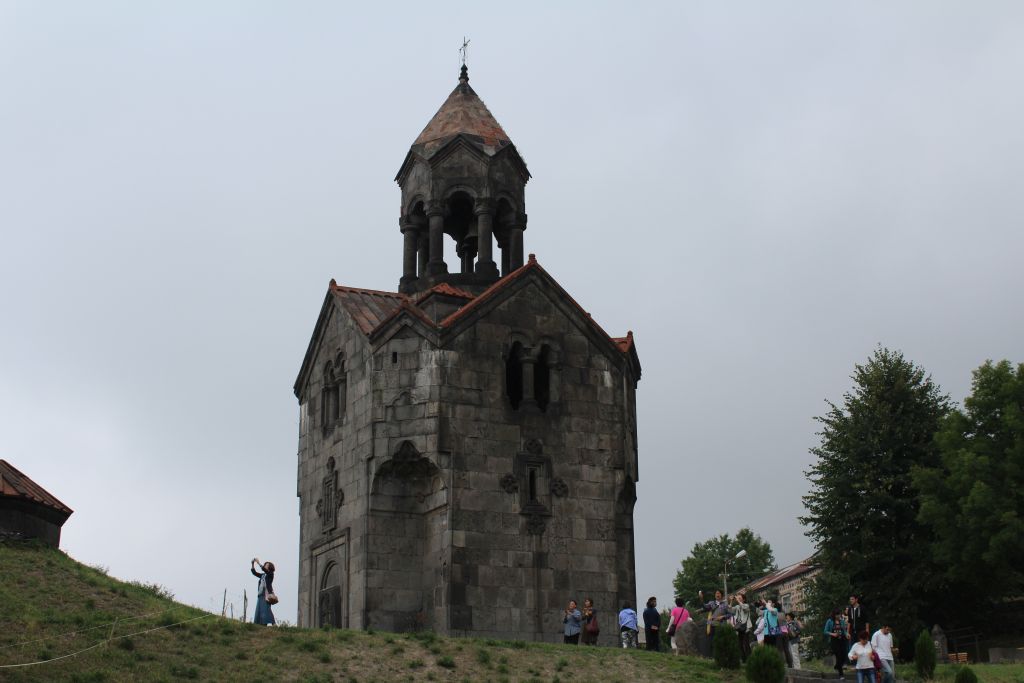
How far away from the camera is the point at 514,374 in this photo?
84.2 feet

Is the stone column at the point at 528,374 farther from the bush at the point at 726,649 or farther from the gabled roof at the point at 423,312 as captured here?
the bush at the point at 726,649

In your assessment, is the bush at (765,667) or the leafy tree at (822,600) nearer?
the bush at (765,667)

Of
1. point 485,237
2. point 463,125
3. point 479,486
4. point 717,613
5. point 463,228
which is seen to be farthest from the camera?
point 463,228

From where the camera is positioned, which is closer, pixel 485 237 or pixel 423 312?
pixel 423 312

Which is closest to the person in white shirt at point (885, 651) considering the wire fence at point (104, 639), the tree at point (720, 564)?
the wire fence at point (104, 639)

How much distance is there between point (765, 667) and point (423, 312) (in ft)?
34.4

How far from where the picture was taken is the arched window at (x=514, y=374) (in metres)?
25.4

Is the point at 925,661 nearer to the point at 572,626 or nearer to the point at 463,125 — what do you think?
the point at 572,626

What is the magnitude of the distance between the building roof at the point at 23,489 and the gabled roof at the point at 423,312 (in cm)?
Answer: 656

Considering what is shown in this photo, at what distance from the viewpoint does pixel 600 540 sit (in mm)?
24828

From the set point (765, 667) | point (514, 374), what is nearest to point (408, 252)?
point (514, 374)

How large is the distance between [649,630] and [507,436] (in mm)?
4810

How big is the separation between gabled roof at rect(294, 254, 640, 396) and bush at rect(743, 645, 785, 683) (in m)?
8.88

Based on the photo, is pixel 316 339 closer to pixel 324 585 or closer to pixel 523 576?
pixel 324 585
